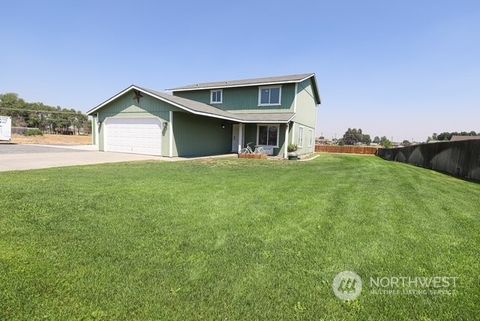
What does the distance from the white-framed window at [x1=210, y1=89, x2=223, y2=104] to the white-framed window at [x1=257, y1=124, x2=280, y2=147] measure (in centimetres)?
431

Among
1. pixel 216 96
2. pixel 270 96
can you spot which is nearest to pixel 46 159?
pixel 216 96

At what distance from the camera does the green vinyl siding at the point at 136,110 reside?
48.8 ft

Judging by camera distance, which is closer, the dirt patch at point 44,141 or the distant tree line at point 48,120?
the dirt patch at point 44,141

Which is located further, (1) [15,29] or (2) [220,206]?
(1) [15,29]

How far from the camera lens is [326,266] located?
2977 mm

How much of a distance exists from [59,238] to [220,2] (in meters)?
14.1

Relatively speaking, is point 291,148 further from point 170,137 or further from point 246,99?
point 170,137

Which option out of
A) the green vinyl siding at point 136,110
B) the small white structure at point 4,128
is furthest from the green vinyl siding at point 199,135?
the small white structure at point 4,128

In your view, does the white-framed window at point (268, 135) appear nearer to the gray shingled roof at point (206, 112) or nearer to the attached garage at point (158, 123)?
the attached garage at point (158, 123)

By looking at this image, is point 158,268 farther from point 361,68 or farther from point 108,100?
point 361,68

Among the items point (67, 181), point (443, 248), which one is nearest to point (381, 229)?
point (443, 248)

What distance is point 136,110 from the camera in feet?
52.2

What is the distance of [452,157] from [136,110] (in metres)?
17.5

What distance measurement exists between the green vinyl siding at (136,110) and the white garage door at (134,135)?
0.99 feet
